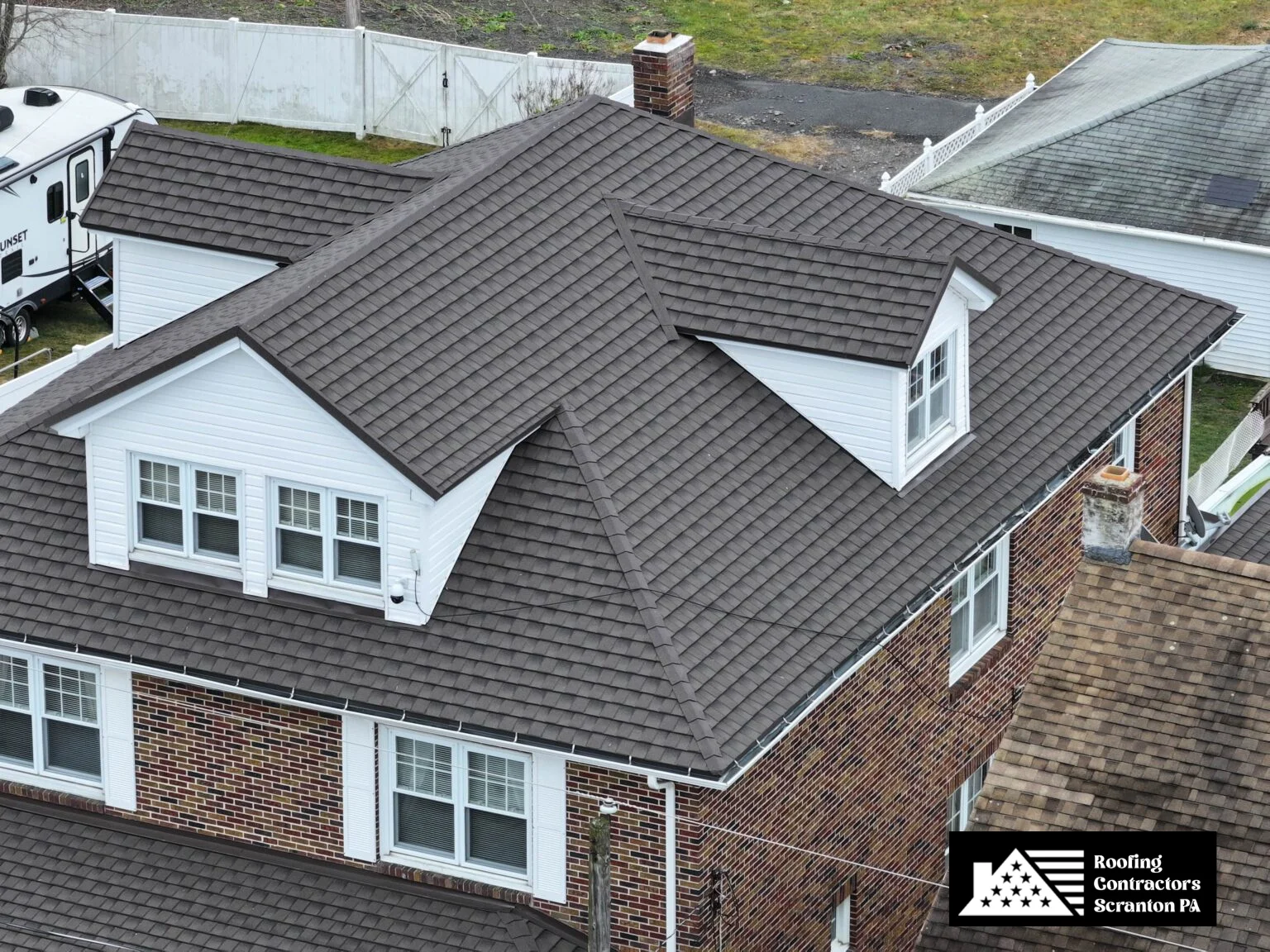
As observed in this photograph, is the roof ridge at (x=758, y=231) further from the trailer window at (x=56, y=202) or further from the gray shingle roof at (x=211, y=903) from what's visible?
the trailer window at (x=56, y=202)

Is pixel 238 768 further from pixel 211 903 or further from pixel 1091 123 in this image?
pixel 1091 123

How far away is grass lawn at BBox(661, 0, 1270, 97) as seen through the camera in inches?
2281

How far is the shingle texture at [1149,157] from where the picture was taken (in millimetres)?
45000

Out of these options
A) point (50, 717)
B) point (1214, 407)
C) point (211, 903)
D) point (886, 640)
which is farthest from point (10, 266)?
point (886, 640)

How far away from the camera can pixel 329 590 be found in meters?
24.1

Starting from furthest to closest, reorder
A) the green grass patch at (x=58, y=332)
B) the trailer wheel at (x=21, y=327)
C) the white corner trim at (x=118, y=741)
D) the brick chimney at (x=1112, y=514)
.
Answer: the green grass patch at (x=58, y=332) → the trailer wheel at (x=21, y=327) → the white corner trim at (x=118, y=741) → the brick chimney at (x=1112, y=514)

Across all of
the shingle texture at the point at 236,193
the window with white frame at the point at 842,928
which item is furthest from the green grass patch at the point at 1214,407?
the shingle texture at the point at 236,193

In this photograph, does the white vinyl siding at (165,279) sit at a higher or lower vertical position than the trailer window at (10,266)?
higher

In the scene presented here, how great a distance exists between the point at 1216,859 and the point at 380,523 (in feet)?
26.8

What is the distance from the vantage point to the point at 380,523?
2373 centimetres

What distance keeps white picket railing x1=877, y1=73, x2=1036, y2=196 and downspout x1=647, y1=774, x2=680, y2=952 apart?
24540 millimetres

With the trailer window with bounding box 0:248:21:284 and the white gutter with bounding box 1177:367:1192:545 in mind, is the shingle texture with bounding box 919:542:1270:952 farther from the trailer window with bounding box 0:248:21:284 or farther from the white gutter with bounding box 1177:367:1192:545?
the trailer window with bounding box 0:248:21:284

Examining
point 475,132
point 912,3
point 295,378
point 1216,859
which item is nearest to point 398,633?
point 295,378

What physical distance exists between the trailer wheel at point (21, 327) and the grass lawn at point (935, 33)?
20.1m
